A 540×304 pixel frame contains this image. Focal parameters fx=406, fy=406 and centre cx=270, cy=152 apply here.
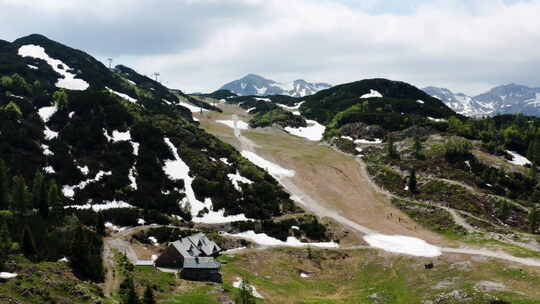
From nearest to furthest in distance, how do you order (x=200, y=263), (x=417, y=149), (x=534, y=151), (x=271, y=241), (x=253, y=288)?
(x=253, y=288) < (x=200, y=263) < (x=271, y=241) < (x=534, y=151) < (x=417, y=149)

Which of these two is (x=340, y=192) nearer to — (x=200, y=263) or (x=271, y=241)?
(x=271, y=241)

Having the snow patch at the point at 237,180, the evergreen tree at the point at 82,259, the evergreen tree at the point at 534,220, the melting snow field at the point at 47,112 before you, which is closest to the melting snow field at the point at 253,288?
the evergreen tree at the point at 82,259

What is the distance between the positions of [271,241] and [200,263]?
84.5ft

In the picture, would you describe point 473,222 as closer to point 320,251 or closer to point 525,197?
point 525,197

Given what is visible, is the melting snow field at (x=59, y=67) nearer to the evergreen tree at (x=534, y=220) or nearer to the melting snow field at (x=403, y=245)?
the melting snow field at (x=403, y=245)

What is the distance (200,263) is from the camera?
64312mm

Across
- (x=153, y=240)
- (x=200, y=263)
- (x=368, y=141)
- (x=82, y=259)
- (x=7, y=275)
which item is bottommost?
(x=153, y=240)

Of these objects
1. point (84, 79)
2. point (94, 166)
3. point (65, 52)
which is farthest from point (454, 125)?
point (65, 52)

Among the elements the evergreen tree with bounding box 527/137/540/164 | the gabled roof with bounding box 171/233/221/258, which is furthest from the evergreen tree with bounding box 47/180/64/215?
the evergreen tree with bounding box 527/137/540/164

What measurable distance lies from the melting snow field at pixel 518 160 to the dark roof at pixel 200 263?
116 meters

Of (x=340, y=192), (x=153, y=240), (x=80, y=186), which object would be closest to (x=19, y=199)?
(x=80, y=186)

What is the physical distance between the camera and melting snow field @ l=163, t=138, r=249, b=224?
93.3 meters

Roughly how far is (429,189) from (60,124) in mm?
104982

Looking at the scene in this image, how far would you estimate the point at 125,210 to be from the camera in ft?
279
